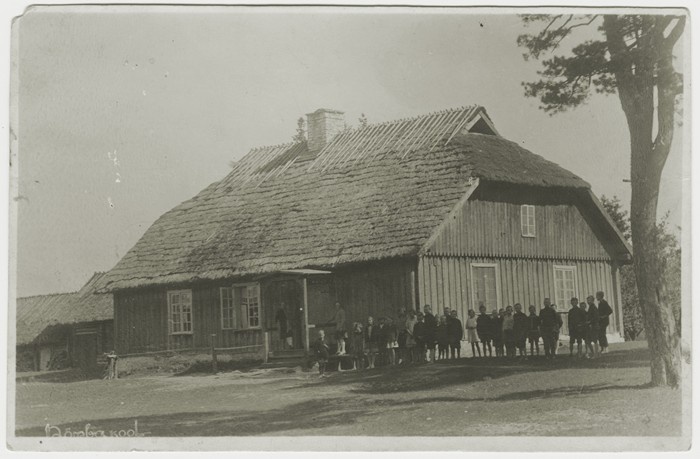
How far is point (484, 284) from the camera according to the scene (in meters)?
20.2

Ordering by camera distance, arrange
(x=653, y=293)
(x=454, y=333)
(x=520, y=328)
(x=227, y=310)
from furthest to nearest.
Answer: (x=227, y=310), (x=454, y=333), (x=520, y=328), (x=653, y=293)

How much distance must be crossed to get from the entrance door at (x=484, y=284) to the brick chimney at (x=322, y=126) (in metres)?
3.65

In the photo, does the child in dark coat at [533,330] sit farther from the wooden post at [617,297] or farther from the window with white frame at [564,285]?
the wooden post at [617,297]

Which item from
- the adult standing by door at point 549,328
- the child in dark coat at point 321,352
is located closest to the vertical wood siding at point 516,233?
the adult standing by door at point 549,328

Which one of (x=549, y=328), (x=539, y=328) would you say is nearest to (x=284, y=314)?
(x=539, y=328)

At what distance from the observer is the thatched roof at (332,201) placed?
765 inches

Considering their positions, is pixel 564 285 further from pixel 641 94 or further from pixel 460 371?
pixel 641 94

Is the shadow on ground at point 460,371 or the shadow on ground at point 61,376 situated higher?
the shadow on ground at point 61,376

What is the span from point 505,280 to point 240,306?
19.2 feet

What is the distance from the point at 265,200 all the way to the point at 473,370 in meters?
6.68

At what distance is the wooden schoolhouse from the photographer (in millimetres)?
19484

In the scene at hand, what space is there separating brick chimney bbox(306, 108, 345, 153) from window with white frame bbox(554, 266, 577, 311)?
4.72m

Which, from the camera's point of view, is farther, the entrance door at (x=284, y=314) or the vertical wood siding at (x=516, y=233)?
the entrance door at (x=284, y=314)

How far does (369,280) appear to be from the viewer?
2020 centimetres
